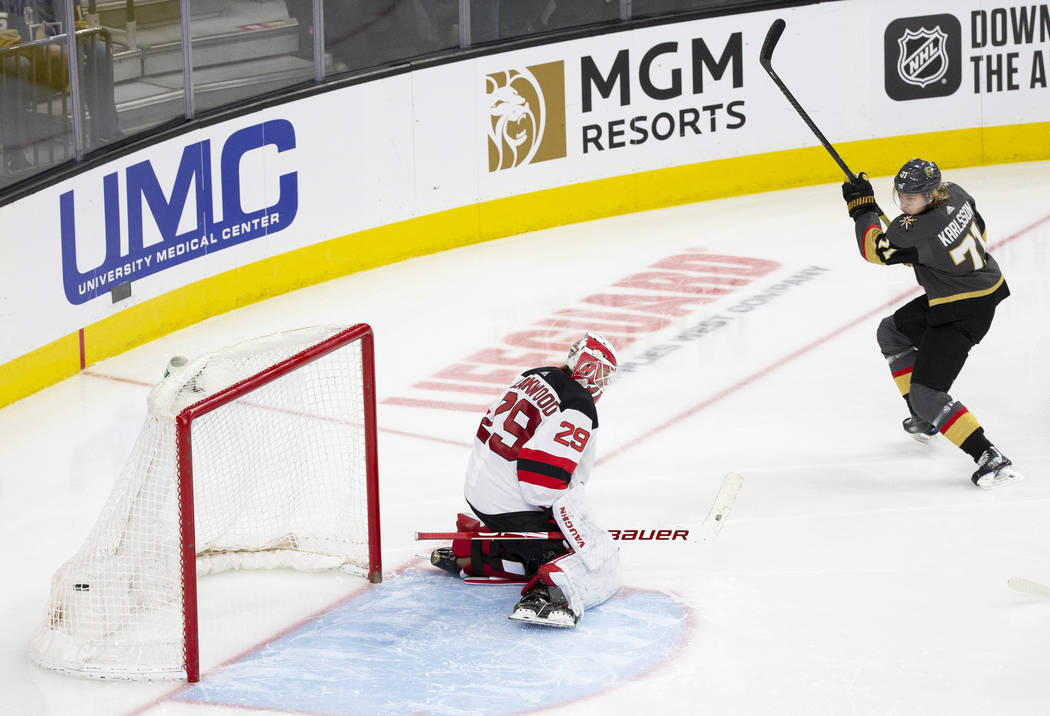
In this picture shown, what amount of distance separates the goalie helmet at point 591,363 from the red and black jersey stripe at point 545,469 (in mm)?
232

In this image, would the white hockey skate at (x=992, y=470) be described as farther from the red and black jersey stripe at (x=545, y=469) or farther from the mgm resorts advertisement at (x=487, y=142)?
the mgm resorts advertisement at (x=487, y=142)

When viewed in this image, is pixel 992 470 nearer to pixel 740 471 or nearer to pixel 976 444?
pixel 976 444

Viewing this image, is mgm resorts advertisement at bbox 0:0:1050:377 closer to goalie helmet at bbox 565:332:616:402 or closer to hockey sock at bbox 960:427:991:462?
goalie helmet at bbox 565:332:616:402

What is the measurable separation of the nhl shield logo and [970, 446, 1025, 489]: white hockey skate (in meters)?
4.72

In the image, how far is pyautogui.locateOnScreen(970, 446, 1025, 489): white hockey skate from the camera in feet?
19.5

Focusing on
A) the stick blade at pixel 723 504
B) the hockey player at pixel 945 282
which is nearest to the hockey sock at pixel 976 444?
the hockey player at pixel 945 282

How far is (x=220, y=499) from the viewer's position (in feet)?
16.9

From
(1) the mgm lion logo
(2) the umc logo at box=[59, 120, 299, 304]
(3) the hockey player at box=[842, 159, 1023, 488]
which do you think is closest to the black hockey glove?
(3) the hockey player at box=[842, 159, 1023, 488]

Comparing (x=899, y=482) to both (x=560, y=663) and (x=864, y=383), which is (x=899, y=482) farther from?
(x=560, y=663)

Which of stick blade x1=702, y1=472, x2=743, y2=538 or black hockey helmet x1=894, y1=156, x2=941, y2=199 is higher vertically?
black hockey helmet x1=894, y1=156, x2=941, y2=199

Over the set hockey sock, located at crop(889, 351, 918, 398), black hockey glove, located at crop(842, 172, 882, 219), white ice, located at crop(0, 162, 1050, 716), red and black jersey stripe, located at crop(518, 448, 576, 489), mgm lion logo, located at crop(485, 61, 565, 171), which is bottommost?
white ice, located at crop(0, 162, 1050, 716)

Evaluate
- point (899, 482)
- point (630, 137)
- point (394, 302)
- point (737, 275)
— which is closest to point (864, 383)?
point (899, 482)

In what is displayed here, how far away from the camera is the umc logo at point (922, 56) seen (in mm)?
10164

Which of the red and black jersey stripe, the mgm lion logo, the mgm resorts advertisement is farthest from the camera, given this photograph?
the mgm lion logo
